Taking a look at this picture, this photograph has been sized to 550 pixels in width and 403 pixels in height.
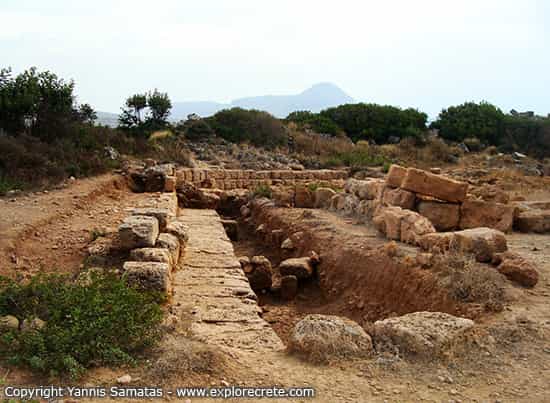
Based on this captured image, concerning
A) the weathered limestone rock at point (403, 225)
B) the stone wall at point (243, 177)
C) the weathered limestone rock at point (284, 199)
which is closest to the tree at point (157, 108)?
the stone wall at point (243, 177)

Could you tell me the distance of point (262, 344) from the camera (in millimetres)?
4418

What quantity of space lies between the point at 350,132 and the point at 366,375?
28.6 m

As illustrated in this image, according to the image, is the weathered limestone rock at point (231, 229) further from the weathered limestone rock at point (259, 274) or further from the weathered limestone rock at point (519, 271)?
the weathered limestone rock at point (519, 271)

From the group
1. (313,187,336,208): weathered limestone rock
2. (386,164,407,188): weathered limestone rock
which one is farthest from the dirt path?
(386,164,407,188): weathered limestone rock

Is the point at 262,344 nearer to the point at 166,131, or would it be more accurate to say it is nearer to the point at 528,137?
the point at 166,131

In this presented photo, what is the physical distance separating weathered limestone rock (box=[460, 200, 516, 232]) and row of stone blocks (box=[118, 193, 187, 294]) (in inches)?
185

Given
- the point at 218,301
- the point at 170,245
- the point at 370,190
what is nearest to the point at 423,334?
the point at 218,301

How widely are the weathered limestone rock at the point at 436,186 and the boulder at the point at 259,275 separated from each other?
9.44 feet

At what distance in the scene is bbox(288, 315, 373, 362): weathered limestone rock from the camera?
3803 mm

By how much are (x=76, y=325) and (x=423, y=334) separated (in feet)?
8.59

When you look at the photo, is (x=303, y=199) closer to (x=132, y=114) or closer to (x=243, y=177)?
(x=243, y=177)

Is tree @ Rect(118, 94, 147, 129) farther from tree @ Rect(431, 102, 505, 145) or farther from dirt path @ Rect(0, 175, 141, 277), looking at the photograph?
tree @ Rect(431, 102, 505, 145)

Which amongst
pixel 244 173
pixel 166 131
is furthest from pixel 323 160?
pixel 166 131

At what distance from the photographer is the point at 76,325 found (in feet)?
11.5
